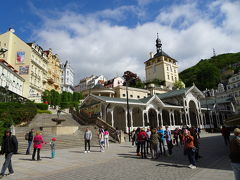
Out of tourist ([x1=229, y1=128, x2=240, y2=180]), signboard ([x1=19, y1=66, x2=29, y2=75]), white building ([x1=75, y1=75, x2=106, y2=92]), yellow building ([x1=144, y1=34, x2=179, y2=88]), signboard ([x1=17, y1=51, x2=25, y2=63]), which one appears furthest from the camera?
white building ([x1=75, y1=75, x2=106, y2=92])

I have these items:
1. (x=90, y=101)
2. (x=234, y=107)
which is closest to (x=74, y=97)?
(x=90, y=101)

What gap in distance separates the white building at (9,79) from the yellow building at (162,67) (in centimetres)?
5160

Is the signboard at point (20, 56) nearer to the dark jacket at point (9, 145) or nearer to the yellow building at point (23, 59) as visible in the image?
the yellow building at point (23, 59)

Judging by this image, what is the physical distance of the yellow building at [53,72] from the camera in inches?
2361

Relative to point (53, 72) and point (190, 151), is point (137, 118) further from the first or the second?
point (53, 72)

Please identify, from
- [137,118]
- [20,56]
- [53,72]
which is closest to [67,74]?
[53,72]

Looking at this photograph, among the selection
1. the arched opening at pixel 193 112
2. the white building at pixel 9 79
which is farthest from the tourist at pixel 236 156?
the arched opening at pixel 193 112

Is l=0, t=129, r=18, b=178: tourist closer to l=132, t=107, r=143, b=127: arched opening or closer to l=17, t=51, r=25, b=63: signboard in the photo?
l=132, t=107, r=143, b=127: arched opening

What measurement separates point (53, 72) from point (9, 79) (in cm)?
2747

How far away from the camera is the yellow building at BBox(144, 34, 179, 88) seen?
245ft

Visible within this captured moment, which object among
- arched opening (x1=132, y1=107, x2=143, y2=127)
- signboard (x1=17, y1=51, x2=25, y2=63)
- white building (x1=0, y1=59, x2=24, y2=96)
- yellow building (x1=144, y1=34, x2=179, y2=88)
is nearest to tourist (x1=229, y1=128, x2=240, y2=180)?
Answer: arched opening (x1=132, y1=107, x2=143, y2=127)

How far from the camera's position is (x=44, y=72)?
56.2m

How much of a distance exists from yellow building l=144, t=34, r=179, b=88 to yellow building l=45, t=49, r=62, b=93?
129 ft

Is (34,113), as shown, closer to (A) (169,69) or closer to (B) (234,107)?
(B) (234,107)
